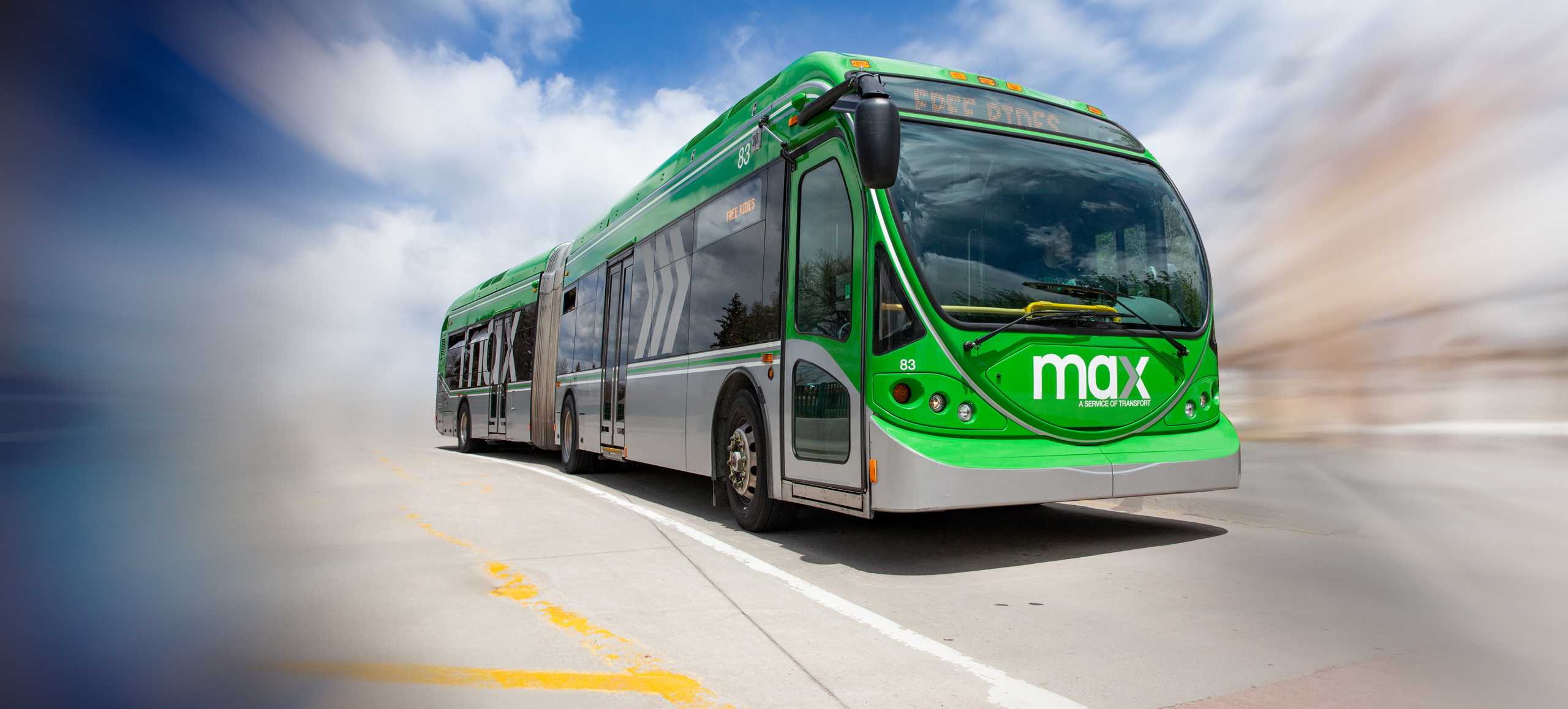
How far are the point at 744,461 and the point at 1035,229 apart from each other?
2.96m

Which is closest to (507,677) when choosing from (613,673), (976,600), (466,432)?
(613,673)

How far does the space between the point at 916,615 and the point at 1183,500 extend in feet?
14.7

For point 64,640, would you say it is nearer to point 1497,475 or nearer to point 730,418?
point 730,418

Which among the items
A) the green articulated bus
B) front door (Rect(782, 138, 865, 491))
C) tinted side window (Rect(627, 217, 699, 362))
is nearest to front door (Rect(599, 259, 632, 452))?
tinted side window (Rect(627, 217, 699, 362))

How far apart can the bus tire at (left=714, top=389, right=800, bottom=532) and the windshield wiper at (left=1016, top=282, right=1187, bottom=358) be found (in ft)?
7.82

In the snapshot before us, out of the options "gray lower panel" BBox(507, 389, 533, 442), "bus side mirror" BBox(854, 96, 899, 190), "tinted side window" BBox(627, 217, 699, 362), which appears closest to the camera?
"bus side mirror" BBox(854, 96, 899, 190)

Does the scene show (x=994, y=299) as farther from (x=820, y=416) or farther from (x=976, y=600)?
(x=976, y=600)

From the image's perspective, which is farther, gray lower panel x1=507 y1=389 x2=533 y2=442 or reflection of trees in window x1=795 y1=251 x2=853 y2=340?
gray lower panel x1=507 y1=389 x2=533 y2=442

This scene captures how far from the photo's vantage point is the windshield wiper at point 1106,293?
222 inches

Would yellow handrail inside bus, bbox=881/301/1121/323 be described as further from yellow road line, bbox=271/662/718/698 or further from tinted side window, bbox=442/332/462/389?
tinted side window, bbox=442/332/462/389

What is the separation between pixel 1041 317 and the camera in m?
5.53

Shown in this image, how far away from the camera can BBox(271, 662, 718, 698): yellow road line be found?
321 centimetres

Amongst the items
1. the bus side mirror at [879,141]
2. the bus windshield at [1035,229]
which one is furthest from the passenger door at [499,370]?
the bus side mirror at [879,141]

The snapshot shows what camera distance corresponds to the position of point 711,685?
3.29m
